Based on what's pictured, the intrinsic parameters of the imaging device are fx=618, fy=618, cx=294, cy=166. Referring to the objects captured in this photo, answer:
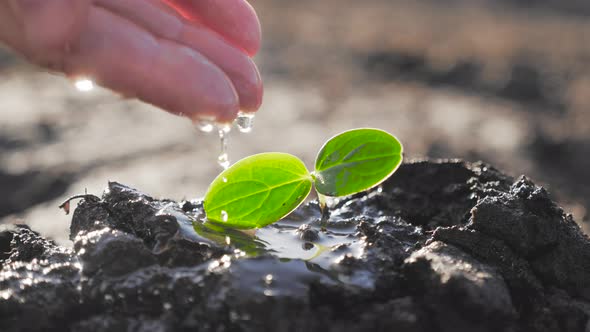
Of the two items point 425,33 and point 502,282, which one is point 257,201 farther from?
point 425,33

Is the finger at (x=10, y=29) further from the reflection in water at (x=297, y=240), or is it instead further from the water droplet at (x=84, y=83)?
the reflection in water at (x=297, y=240)

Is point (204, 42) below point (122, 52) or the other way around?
the other way around

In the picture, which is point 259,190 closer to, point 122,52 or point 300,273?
point 300,273

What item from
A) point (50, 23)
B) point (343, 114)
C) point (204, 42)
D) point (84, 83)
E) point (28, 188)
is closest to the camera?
point (50, 23)

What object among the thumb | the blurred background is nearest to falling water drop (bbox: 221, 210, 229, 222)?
the thumb

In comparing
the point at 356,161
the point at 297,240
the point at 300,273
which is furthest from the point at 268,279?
the point at 356,161

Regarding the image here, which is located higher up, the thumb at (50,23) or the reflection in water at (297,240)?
the thumb at (50,23)

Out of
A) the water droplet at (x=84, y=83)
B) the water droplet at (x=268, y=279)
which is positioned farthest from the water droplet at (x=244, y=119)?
the water droplet at (x=268, y=279)

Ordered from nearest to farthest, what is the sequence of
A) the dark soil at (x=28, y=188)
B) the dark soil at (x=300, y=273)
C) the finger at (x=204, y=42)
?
the dark soil at (x=300, y=273)
the finger at (x=204, y=42)
the dark soil at (x=28, y=188)
